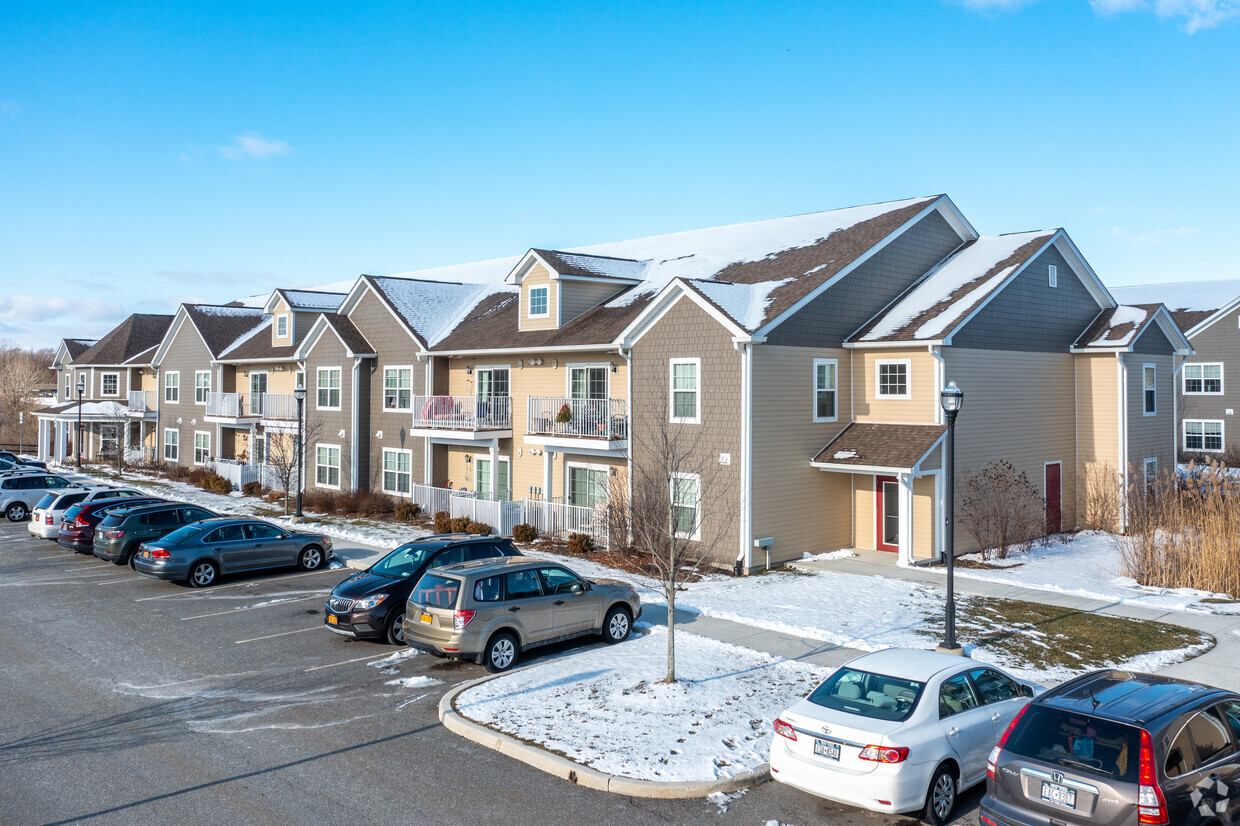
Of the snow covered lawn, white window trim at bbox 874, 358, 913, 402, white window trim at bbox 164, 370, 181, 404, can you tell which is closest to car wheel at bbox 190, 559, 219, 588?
the snow covered lawn

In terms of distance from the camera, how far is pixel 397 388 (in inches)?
1331

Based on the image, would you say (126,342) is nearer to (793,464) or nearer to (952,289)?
(793,464)

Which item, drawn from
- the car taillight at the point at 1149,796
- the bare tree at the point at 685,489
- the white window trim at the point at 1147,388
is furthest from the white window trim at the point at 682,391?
the car taillight at the point at 1149,796

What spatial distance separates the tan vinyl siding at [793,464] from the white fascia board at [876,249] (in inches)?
28.2

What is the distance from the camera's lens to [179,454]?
48.2 m

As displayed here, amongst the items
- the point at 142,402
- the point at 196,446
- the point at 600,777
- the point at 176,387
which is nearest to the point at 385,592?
the point at 600,777

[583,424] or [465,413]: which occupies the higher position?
[465,413]

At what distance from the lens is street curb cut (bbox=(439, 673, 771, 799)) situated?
30.7 feet

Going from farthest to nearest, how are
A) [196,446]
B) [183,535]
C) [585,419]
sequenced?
[196,446] → [585,419] → [183,535]

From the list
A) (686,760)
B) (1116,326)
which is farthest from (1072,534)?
(686,760)

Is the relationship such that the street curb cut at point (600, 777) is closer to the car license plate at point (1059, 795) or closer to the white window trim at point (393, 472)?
the car license plate at point (1059, 795)

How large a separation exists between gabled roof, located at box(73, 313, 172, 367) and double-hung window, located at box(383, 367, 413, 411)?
28.5 meters

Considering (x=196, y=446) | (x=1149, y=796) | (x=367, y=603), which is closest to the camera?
(x=1149, y=796)

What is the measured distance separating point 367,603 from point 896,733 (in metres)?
9.84
